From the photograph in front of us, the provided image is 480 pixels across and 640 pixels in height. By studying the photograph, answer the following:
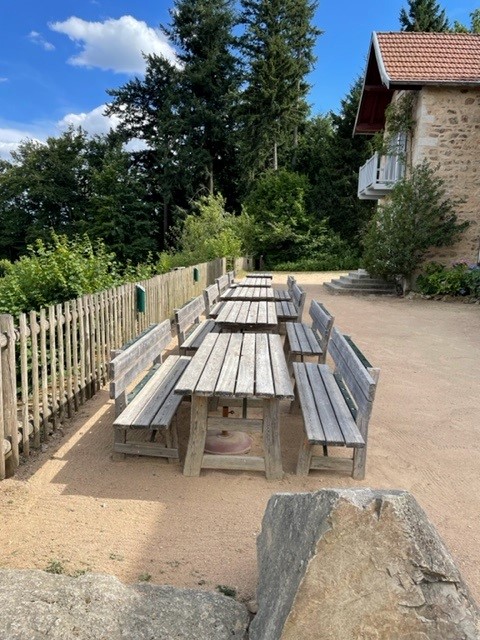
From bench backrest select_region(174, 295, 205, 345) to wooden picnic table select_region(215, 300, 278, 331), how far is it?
0.34 m

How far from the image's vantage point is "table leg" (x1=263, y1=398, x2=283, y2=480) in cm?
348

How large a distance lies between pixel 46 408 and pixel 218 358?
4.95 ft

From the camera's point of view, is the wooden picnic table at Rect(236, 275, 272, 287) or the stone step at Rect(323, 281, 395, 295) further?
the stone step at Rect(323, 281, 395, 295)

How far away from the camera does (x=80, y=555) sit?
2.57 metres

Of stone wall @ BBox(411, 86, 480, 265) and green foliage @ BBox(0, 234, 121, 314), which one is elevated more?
stone wall @ BBox(411, 86, 480, 265)

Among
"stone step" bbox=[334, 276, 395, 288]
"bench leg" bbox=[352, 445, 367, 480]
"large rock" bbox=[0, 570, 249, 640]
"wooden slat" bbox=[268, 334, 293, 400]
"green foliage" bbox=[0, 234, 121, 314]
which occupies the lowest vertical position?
"bench leg" bbox=[352, 445, 367, 480]

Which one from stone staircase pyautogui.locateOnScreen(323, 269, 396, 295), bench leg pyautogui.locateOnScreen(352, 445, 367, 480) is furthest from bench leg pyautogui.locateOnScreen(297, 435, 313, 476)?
stone staircase pyautogui.locateOnScreen(323, 269, 396, 295)

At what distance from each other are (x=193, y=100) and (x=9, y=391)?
3330 cm

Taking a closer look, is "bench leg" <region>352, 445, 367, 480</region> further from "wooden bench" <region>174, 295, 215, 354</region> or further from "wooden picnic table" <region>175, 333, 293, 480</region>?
"wooden bench" <region>174, 295, 215, 354</region>

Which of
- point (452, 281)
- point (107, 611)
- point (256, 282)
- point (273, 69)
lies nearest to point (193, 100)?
point (273, 69)

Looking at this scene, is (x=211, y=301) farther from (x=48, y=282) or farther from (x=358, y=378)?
(x=358, y=378)

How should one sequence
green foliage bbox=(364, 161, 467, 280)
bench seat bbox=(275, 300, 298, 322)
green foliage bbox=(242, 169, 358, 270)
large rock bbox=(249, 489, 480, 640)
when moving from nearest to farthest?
1. large rock bbox=(249, 489, 480, 640)
2. bench seat bbox=(275, 300, 298, 322)
3. green foliage bbox=(364, 161, 467, 280)
4. green foliage bbox=(242, 169, 358, 270)

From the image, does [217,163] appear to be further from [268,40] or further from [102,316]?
[102,316]

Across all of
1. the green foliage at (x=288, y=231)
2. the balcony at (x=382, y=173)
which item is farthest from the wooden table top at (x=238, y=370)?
the green foliage at (x=288, y=231)
